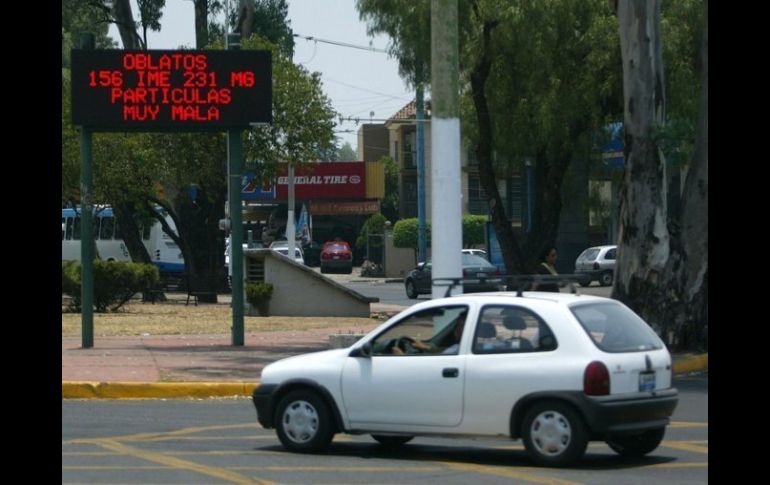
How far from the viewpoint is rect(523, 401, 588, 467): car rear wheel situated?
35.5 ft

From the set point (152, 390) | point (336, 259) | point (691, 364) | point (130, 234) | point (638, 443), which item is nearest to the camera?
point (638, 443)

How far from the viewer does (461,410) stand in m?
11.3

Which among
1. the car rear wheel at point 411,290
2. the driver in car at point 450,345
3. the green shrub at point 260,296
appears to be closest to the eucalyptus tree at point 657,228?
the driver in car at point 450,345

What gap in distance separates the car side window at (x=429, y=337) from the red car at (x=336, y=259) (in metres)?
60.5

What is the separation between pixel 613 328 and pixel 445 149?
718 cm

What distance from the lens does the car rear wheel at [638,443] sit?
11609 mm

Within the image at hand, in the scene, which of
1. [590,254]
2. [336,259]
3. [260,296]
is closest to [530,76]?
[260,296]

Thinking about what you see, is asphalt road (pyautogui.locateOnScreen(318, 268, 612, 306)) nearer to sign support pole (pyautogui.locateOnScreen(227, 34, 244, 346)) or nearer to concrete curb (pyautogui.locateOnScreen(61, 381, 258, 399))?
sign support pole (pyautogui.locateOnScreen(227, 34, 244, 346))

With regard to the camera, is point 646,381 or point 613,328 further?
point 613,328

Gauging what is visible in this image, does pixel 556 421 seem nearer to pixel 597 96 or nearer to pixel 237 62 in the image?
pixel 237 62

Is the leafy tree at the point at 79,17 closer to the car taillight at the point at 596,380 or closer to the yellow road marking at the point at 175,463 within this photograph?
the yellow road marking at the point at 175,463

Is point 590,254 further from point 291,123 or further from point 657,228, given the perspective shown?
point 657,228

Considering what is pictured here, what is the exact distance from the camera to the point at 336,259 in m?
72.9
